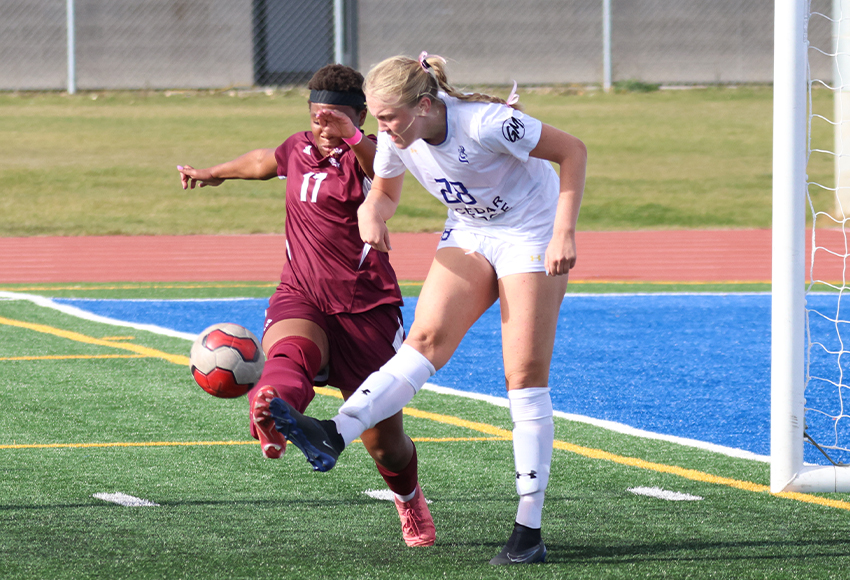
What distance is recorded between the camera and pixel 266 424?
3590 millimetres

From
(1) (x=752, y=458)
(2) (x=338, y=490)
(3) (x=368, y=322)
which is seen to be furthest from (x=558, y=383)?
(3) (x=368, y=322)

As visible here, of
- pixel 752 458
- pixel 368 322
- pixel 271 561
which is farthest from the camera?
pixel 752 458

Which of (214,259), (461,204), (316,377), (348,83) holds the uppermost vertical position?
(348,83)

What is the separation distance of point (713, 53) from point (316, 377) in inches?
856

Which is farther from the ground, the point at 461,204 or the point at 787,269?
the point at 461,204

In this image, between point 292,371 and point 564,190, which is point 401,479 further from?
point 564,190

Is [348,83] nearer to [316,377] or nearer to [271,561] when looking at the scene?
[316,377]

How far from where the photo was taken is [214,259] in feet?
51.4

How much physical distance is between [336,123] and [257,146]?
62.4 feet

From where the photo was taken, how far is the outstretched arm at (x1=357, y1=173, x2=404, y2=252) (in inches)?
157

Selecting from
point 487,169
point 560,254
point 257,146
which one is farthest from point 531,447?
point 257,146

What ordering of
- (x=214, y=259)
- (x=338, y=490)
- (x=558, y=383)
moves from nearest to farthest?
(x=338, y=490), (x=558, y=383), (x=214, y=259)

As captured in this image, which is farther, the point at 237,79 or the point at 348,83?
the point at 237,79

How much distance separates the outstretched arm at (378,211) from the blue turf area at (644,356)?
2.79m
